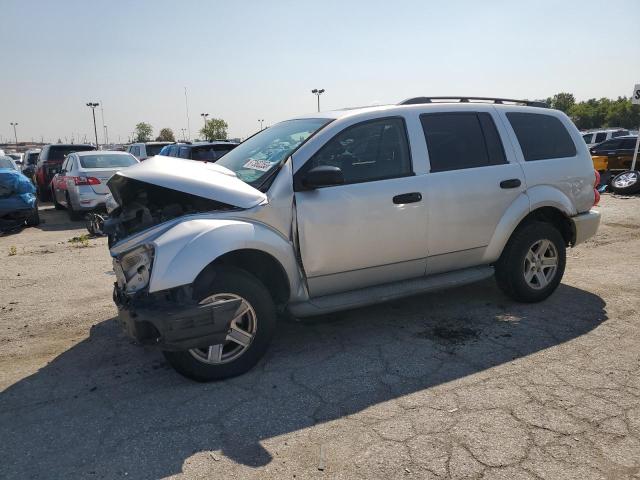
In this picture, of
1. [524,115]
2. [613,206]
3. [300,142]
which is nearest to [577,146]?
[524,115]

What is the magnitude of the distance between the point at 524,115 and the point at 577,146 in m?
0.70

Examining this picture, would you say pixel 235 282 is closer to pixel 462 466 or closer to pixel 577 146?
pixel 462 466

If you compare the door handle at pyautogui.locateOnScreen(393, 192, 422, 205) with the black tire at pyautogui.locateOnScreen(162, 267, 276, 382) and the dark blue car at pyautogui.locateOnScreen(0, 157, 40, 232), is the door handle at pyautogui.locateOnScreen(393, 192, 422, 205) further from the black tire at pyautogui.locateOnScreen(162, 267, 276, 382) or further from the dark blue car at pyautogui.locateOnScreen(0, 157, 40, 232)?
the dark blue car at pyautogui.locateOnScreen(0, 157, 40, 232)

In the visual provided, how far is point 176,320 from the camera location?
3.11 meters

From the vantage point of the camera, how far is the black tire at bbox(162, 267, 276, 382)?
11.1 feet

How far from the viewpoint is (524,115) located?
491 centimetres

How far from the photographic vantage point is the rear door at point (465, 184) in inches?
168

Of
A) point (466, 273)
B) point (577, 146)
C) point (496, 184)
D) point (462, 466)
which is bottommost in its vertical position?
point (462, 466)

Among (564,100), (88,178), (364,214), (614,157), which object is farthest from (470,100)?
(564,100)

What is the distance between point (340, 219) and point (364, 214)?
21cm

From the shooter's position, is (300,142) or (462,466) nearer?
(462,466)

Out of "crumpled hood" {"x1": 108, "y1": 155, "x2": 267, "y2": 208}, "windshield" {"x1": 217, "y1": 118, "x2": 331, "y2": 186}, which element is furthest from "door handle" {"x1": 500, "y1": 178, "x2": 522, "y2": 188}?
"crumpled hood" {"x1": 108, "y1": 155, "x2": 267, "y2": 208}

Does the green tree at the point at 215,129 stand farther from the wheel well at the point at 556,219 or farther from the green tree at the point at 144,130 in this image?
the wheel well at the point at 556,219

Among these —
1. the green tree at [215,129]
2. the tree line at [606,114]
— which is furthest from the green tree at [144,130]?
the tree line at [606,114]
